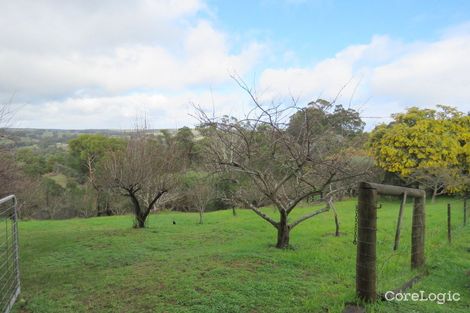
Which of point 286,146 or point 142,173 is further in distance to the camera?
point 142,173

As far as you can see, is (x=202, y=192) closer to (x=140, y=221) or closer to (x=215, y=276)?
(x=140, y=221)

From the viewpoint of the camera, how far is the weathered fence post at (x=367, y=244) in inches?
161

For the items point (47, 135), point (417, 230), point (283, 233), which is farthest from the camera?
point (47, 135)

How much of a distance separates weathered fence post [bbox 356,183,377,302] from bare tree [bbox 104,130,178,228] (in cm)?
966

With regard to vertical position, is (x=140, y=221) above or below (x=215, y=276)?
below

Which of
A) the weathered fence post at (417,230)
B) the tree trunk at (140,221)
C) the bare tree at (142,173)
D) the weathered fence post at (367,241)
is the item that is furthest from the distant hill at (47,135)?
the weathered fence post at (417,230)

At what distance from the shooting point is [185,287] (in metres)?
5.23

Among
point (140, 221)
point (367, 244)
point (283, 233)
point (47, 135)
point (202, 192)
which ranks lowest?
point (140, 221)

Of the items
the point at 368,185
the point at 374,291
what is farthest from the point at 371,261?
the point at 368,185

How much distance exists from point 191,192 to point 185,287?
14114 millimetres

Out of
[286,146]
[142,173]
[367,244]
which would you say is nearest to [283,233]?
[286,146]

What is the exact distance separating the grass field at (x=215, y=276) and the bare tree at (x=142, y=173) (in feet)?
9.44

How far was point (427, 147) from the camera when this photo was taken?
26.1m

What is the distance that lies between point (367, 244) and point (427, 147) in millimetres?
25332
